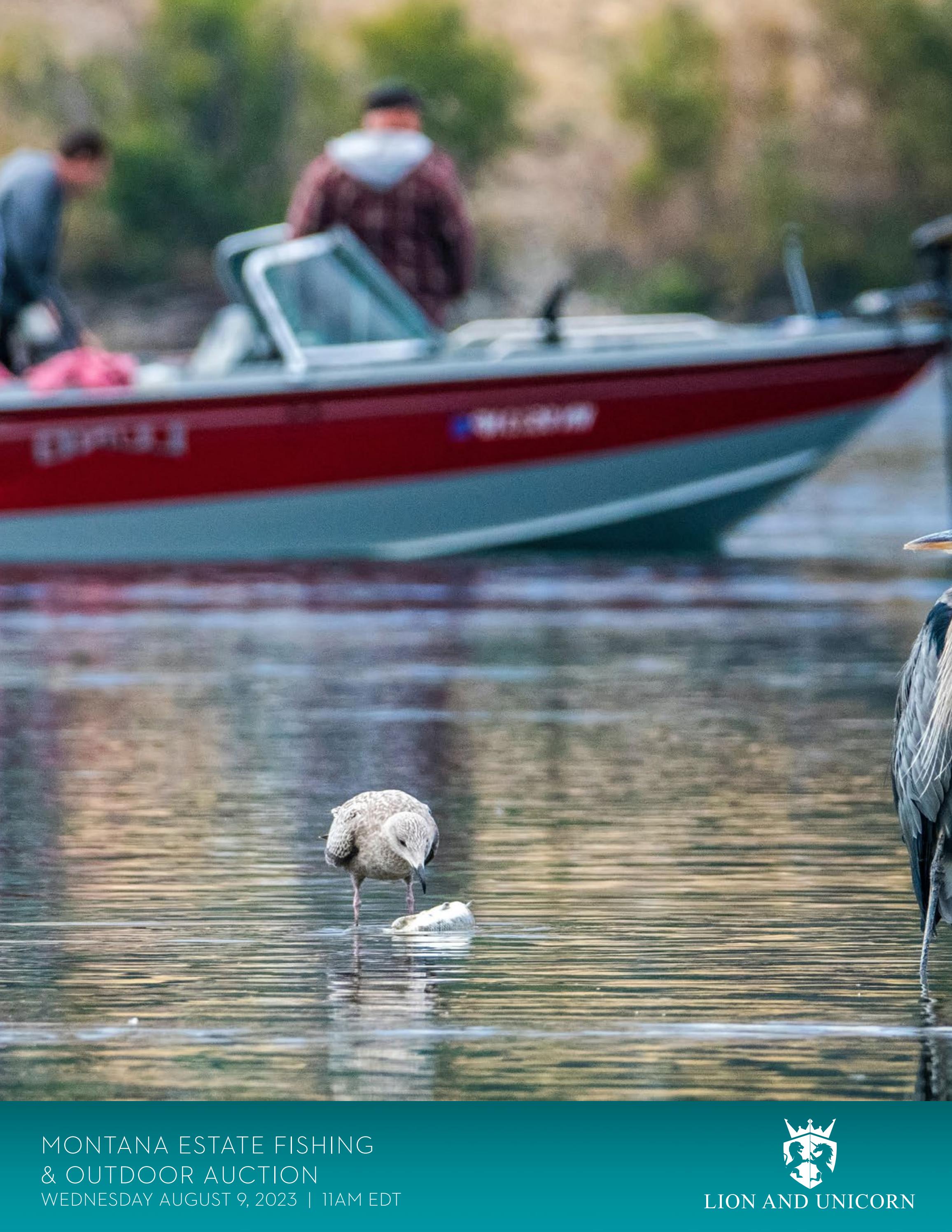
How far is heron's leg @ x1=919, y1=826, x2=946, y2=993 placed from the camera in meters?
7.01

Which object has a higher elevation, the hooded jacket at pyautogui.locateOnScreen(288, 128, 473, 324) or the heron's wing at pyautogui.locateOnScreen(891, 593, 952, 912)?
the hooded jacket at pyautogui.locateOnScreen(288, 128, 473, 324)

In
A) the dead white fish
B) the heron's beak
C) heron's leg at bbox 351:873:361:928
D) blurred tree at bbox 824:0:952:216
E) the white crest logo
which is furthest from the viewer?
blurred tree at bbox 824:0:952:216

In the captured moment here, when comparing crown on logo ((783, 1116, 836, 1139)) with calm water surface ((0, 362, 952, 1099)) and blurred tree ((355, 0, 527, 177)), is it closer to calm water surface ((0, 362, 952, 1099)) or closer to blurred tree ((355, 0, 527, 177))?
calm water surface ((0, 362, 952, 1099))

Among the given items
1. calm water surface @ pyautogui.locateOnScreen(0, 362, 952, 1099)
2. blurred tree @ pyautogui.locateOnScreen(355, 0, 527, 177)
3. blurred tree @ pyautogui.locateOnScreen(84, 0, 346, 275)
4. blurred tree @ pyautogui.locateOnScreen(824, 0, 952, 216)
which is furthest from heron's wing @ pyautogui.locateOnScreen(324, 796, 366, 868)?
blurred tree @ pyautogui.locateOnScreen(355, 0, 527, 177)

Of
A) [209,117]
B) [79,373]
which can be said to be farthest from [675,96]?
[79,373]

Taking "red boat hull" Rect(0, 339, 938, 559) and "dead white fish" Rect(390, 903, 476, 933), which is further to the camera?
"red boat hull" Rect(0, 339, 938, 559)

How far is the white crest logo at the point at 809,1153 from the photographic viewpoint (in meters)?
5.81

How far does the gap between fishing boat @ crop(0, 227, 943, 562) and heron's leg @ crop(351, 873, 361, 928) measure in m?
11.8

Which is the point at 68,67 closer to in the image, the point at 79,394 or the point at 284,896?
the point at 79,394

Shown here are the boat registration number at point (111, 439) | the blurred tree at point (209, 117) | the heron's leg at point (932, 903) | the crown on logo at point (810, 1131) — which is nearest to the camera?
the crown on logo at point (810, 1131)

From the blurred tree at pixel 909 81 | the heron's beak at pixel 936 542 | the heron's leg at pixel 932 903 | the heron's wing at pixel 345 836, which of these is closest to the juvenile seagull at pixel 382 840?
the heron's wing at pixel 345 836

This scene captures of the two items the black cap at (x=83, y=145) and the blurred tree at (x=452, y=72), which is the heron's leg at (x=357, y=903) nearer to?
the black cap at (x=83, y=145)

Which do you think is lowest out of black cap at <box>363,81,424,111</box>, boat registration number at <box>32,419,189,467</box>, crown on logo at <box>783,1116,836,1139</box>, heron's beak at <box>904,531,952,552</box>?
crown on logo at <box>783,1116,836,1139</box>

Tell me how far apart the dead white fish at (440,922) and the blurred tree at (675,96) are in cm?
12552
